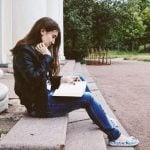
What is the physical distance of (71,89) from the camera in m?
5.19

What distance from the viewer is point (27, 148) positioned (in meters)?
3.98

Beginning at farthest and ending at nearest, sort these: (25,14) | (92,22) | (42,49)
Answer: (92,22), (25,14), (42,49)

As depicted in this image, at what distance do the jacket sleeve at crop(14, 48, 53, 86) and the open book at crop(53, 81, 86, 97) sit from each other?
301 millimetres

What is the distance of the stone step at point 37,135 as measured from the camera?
3990 mm

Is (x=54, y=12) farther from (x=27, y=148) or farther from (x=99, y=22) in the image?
(x=27, y=148)

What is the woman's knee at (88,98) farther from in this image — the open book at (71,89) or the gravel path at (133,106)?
the gravel path at (133,106)

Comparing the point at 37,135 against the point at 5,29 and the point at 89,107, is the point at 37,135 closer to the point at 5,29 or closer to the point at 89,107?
the point at 89,107

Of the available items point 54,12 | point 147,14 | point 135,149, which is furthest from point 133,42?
point 135,149

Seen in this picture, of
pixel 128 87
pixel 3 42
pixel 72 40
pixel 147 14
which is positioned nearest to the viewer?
pixel 128 87

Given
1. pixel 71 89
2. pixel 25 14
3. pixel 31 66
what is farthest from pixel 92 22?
pixel 31 66

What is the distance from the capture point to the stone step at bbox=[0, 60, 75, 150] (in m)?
3.99

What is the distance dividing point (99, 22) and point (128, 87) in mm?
15142

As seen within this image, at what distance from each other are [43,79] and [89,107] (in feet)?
1.77

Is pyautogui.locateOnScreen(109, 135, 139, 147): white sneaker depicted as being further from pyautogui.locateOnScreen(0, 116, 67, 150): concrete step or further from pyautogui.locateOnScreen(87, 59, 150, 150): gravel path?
pyautogui.locateOnScreen(0, 116, 67, 150): concrete step
